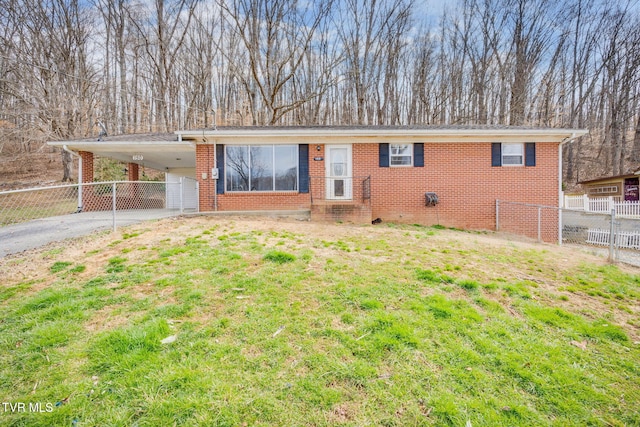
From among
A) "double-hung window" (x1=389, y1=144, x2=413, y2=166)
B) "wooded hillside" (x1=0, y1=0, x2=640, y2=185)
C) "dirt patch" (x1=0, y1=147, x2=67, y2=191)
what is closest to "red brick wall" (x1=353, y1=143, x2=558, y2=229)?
"double-hung window" (x1=389, y1=144, x2=413, y2=166)

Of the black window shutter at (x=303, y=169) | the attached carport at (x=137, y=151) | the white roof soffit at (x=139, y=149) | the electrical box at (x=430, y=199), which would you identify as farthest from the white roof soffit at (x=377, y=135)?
the electrical box at (x=430, y=199)

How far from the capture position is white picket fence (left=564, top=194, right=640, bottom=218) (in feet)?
40.8

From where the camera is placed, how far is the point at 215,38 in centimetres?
1945

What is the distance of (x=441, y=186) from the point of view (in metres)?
9.38

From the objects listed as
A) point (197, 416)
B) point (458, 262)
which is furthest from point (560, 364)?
point (197, 416)

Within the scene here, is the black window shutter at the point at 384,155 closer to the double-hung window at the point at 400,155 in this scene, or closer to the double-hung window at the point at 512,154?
the double-hung window at the point at 400,155

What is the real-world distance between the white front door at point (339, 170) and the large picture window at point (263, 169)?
1146 mm

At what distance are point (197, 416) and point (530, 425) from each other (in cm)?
201

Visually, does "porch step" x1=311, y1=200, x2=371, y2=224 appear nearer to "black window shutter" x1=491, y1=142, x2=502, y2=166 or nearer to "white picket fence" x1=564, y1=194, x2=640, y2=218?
"black window shutter" x1=491, y1=142, x2=502, y2=166

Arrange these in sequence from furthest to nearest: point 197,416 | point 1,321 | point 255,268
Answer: point 255,268, point 1,321, point 197,416

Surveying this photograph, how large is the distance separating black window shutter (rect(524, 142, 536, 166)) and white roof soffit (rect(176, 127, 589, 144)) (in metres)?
0.20

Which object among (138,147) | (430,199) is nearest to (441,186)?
(430,199)

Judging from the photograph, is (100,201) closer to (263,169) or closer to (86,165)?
(86,165)

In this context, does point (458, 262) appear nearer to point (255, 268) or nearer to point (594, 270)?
point (594, 270)
